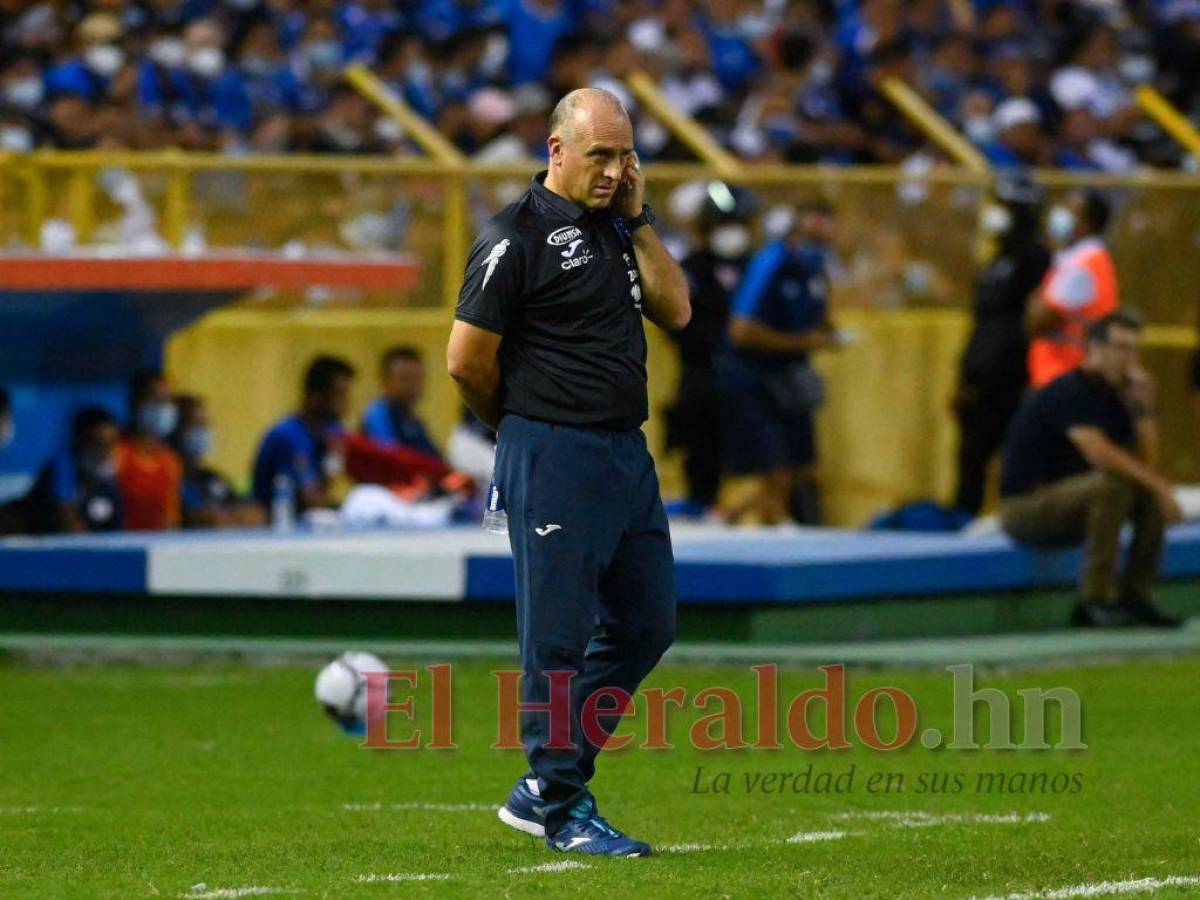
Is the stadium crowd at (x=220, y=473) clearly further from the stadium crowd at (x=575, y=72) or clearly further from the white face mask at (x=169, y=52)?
the white face mask at (x=169, y=52)

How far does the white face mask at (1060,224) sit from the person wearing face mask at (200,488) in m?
5.57

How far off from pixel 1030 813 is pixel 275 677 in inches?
175

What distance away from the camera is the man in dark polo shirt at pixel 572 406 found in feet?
22.4

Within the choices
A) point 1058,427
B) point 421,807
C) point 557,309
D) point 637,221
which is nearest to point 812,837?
point 421,807

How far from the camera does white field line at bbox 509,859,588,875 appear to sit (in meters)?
6.70

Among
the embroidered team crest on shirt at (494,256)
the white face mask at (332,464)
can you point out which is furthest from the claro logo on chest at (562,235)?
the white face mask at (332,464)

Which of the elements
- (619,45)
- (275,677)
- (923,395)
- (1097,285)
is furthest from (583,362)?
(619,45)

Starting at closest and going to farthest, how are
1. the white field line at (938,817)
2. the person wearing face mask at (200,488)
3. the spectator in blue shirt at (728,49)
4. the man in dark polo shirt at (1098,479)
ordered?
the white field line at (938,817), the man in dark polo shirt at (1098,479), the person wearing face mask at (200,488), the spectator in blue shirt at (728,49)

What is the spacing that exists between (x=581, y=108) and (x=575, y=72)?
Result: 11924mm

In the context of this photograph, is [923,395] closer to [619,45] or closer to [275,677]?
[619,45]

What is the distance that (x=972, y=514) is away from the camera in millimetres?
16453

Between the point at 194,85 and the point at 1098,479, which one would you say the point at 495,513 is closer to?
the point at 1098,479

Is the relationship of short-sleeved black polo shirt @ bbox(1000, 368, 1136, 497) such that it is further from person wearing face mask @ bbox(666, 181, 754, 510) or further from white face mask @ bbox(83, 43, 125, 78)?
white face mask @ bbox(83, 43, 125, 78)

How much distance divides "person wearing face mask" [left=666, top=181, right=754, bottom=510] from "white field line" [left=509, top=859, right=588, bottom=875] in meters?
9.00
